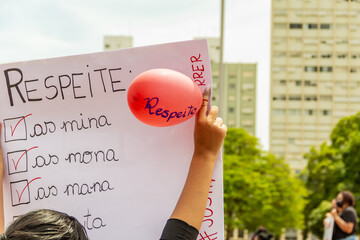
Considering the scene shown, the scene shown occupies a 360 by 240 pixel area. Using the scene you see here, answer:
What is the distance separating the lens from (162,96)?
2.01 m

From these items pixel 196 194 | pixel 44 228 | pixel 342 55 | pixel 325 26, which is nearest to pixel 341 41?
pixel 342 55

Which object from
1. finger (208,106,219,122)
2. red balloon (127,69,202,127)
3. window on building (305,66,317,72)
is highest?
red balloon (127,69,202,127)

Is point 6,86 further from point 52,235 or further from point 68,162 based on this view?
point 52,235

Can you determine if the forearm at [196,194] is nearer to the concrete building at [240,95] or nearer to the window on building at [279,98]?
the window on building at [279,98]

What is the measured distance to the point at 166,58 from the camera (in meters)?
2.57

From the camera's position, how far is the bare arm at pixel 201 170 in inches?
75.9

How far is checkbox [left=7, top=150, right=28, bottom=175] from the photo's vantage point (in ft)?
9.05

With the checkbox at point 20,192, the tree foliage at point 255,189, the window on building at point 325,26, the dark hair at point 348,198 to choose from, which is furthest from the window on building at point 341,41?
the checkbox at point 20,192

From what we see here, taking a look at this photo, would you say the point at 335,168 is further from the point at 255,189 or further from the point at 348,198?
the point at 348,198

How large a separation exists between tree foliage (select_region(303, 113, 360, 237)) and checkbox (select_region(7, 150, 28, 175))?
2854 cm

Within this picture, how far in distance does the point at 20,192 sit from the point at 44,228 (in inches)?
50.7

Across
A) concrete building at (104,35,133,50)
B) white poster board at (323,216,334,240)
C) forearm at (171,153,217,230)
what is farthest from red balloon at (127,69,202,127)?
concrete building at (104,35,133,50)

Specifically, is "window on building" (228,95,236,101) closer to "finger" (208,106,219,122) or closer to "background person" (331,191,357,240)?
"background person" (331,191,357,240)

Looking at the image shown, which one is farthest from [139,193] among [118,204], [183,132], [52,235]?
[52,235]
